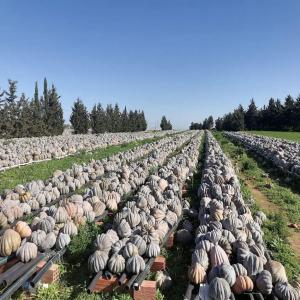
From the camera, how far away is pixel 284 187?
44.5 feet

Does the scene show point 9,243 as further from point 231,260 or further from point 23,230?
point 231,260

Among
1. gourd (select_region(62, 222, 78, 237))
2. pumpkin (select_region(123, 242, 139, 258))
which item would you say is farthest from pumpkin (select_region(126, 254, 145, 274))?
gourd (select_region(62, 222, 78, 237))

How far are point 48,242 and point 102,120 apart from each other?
6721 centimetres

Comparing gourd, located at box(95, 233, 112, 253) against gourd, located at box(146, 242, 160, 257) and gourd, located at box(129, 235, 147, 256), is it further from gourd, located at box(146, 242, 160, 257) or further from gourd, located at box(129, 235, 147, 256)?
gourd, located at box(146, 242, 160, 257)

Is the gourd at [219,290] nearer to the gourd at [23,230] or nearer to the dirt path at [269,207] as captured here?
the dirt path at [269,207]

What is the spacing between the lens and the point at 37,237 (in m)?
6.20

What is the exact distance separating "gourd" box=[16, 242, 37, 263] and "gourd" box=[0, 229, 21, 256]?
0.22m

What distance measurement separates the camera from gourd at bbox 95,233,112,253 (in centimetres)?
594

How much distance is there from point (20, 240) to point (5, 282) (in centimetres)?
118

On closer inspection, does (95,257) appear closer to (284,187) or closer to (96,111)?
(284,187)

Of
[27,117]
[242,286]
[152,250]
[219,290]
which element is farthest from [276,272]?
[27,117]

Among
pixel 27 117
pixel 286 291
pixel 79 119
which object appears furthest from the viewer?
pixel 79 119

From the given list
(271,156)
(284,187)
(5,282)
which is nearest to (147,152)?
(271,156)

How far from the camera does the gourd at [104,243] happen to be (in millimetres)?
5940
